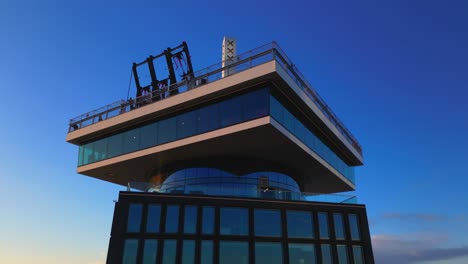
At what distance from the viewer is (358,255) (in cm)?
2842

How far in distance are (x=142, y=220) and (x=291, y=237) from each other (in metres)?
9.41

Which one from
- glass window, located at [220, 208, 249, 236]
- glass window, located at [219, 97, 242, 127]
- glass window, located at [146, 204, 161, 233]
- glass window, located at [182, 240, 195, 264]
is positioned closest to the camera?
glass window, located at [182, 240, 195, 264]

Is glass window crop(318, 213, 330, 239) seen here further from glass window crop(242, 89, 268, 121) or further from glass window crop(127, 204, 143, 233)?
glass window crop(127, 204, 143, 233)

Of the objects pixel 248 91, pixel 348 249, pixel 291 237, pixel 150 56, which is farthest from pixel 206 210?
pixel 150 56

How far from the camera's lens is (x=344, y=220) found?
2920cm

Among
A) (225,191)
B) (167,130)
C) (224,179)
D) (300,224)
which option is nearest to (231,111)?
(225,191)

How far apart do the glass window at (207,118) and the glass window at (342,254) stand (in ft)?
37.3

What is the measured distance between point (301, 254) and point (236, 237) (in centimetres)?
434

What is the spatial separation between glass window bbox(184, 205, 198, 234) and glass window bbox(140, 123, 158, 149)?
6.76 metres

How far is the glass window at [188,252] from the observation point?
25297 millimetres

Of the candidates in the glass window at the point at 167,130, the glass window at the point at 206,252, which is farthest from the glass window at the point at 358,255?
the glass window at the point at 167,130

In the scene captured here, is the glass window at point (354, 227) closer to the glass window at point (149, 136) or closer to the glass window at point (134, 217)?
the glass window at point (134, 217)

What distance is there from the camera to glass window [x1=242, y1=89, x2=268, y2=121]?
26.9m

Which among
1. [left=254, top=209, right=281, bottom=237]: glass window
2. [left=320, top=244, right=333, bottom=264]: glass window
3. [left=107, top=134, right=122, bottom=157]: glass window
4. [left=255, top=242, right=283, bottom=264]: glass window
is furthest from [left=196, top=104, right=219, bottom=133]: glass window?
[left=320, top=244, right=333, bottom=264]: glass window
